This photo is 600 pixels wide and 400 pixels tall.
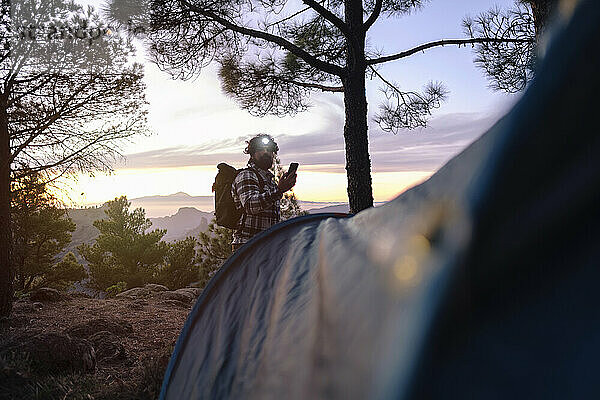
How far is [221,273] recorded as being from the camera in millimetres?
1878

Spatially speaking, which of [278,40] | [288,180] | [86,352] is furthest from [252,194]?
[278,40]

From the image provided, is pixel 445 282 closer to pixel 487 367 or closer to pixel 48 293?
pixel 487 367

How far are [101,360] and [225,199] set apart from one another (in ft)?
8.32

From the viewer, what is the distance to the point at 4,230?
732cm

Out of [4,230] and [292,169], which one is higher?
[292,169]

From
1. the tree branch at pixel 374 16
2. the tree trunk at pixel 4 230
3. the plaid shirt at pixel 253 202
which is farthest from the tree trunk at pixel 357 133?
the tree trunk at pixel 4 230

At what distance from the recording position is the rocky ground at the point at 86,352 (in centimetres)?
405

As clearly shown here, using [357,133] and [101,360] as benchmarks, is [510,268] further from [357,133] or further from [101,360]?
[357,133]

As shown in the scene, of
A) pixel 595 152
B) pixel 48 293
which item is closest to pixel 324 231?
pixel 595 152

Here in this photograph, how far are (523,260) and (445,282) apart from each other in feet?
0.31

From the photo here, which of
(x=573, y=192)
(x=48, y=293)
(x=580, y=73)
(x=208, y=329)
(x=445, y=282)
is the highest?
(x=580, y=73)

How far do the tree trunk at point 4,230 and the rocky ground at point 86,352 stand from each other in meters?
0.37

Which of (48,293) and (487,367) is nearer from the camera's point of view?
(487,367)

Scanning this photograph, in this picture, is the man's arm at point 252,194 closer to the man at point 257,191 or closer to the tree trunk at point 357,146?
the man at point 257,191
